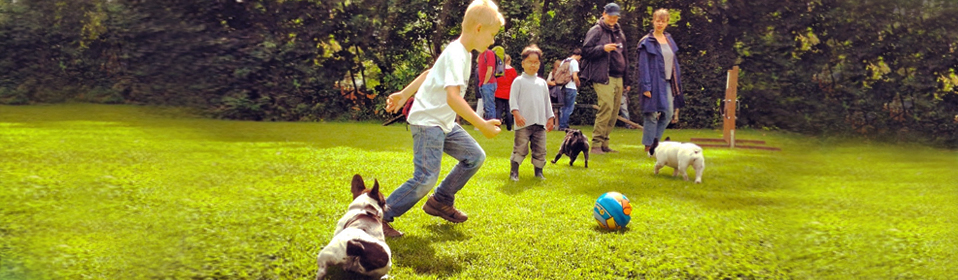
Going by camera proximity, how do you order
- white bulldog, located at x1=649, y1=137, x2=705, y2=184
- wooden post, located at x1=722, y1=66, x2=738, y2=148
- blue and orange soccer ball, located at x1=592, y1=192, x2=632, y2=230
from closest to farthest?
blue and orange soccer ball, located at x1=592, y1=192, x2=632, y2=230 → white bulldog, located at x1=649, y1=137, x2=705, y2=184 → wooden post, located at x1=722, y1=66, x2=738, y2=148

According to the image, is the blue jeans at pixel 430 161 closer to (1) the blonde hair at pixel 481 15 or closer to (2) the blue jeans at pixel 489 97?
(1) the blonde hair at pixel 481 15

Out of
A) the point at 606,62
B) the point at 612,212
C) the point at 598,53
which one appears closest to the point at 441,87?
the point at 612,212

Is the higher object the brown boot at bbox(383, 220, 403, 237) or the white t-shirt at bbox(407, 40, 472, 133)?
the white t-shirt at bbox(407, 40, 472, 133)

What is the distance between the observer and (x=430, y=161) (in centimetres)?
370

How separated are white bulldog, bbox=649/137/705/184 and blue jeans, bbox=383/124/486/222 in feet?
11.2

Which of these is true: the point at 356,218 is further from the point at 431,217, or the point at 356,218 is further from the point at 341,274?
the point at 431,217

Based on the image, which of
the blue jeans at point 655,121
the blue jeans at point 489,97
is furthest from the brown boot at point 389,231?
the blue jeans at point 489,97

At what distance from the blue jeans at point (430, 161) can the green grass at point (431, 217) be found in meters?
0.26

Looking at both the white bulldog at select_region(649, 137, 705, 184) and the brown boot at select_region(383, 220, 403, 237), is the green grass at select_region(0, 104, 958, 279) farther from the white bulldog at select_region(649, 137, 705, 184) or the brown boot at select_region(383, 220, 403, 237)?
the white bulldog at select_region(649, 137, 705, 184)

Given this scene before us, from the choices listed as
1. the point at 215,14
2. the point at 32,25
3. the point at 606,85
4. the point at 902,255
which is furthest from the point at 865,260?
the point at 606,85

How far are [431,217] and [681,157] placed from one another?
3.28 metres

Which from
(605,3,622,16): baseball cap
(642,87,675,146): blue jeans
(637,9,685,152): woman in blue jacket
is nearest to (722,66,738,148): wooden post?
(642,87,675,146): blue jeans

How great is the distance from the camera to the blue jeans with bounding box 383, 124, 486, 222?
367 cm

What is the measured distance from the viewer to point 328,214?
14.9 feet
